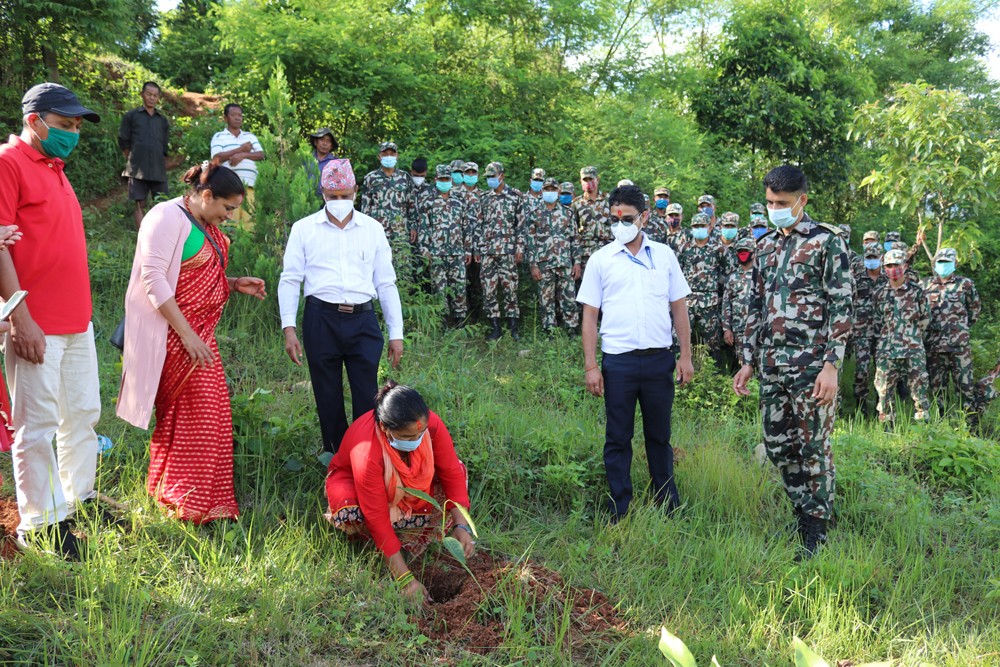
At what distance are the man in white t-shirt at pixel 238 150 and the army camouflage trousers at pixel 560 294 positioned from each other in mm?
3297

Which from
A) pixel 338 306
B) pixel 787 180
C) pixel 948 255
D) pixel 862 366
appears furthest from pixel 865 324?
pixel 338 306

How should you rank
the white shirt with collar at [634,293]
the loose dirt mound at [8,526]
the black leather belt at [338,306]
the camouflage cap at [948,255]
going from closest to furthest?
1. the loose dirt mound at [8,526]
2. the black leather belt at [338,306]
3. the white shirt with collar at [634,293]
4. the camouflage cap at [948,255]

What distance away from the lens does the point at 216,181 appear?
3.78 meters

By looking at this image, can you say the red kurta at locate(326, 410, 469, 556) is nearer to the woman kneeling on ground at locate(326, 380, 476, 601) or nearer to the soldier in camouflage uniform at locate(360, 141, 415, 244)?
the woman kneeling on ground at locate(326, 380, 476, 601)

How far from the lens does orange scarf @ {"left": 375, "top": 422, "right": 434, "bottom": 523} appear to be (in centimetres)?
360

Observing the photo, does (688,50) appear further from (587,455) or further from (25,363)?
(25,363)

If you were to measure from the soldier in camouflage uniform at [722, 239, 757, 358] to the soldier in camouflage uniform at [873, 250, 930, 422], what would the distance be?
1.48m

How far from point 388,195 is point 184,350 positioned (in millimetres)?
5101

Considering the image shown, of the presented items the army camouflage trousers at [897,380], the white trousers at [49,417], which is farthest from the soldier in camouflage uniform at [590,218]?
the white trousers at [49,417]

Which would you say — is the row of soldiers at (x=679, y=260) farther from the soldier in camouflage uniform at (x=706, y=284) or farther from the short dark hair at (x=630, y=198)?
the short dark hair at (x=630, y=198)

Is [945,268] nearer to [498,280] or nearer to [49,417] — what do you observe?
[498,280]

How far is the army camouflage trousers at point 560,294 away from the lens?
29.9 ft

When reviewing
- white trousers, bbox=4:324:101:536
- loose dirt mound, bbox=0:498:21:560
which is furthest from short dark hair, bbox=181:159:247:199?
loose dirt mound, bbox=0:498:21:560

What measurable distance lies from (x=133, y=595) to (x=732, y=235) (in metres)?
7.15
